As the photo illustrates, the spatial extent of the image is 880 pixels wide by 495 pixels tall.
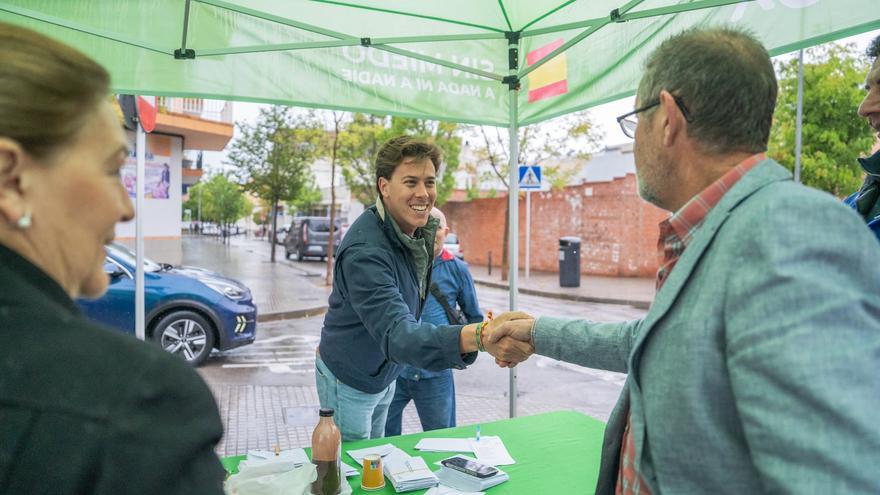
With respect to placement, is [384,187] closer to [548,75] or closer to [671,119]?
[548,75]

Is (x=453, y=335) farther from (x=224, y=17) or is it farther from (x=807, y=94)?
(x=807, y=94)

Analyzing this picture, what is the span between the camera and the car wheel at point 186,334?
7262 millimetres

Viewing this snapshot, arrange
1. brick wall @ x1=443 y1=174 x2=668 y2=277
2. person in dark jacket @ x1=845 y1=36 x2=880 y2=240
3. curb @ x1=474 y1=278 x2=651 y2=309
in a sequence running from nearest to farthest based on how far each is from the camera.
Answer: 1. person in dark jacket @ x1=845 y1=36 x2=880 y2=240
2. curb @ x1=474 y1=278 x2=651 y2=309
3. brick wall @ x1=443 y1=174 x2=668 y2=277

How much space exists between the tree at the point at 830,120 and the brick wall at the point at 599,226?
4697 millimetres

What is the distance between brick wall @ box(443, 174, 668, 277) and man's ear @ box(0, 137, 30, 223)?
18410 mm

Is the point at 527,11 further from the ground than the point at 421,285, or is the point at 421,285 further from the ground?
the point at 527,11

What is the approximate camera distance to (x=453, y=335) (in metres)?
2.46

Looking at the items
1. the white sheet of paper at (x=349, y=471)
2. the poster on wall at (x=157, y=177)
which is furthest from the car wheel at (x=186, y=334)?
the poster on wall at (x=157, y=177)

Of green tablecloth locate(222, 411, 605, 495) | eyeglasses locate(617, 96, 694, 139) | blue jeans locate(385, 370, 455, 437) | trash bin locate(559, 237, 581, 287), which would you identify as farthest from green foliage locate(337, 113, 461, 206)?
eyeglasses locate(617, 96, 694, 139)

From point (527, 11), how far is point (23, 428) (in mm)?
3383

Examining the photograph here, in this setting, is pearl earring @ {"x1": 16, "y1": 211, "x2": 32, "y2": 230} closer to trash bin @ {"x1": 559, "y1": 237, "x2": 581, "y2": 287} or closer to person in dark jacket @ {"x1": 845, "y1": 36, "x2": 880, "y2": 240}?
person in dark jacket @ {"x1": 845, "y1": 36, "x2": 880, "y2": 240}

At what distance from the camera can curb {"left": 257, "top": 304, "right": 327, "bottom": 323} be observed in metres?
11.9

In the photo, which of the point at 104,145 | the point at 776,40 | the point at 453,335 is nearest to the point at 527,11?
the point at 776,40

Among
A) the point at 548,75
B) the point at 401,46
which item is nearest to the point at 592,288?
the point at 548,75
